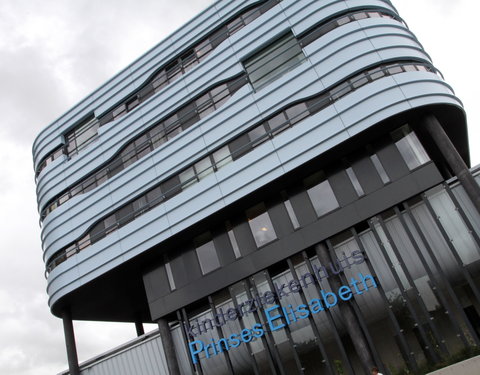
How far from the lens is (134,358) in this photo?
2447 cm

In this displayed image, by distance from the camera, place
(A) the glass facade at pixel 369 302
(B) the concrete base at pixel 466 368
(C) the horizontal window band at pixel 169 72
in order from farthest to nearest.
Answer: (C) the horizontal window band at pixel 169 72 < (A) the glass facade at pixel 369 302 < (B) the concrete base at pixel 466 368

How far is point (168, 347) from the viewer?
2308 cm

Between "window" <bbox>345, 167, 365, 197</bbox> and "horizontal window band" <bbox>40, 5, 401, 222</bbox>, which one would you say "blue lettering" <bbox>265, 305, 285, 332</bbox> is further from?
"horizontal window band" <bbox>40, 5, 401, 222</bbox>

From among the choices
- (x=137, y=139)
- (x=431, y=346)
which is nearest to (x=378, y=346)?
(x=431, y=346)

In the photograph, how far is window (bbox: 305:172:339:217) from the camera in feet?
69.5

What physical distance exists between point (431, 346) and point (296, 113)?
12919 mm

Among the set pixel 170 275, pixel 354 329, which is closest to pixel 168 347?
pixel 170 275

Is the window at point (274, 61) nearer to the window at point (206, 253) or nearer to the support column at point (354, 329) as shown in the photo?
the window at point (206, 253)

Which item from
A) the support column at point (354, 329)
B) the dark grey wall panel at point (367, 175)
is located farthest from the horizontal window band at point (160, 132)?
the support column at point (354, 329)

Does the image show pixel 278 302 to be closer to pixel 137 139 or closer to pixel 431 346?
pixel 431 346

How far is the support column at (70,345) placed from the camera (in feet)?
83.8

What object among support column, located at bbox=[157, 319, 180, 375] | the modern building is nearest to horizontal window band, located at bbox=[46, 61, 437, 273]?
the modern building

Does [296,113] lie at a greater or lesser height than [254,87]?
lesser

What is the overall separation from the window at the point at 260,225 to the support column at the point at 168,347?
7.25m
